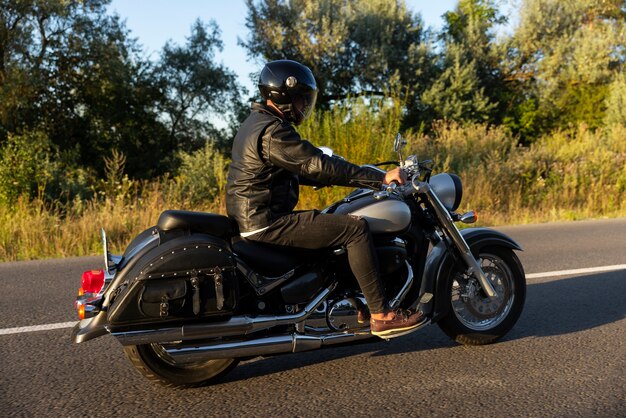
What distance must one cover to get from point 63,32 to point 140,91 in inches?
140

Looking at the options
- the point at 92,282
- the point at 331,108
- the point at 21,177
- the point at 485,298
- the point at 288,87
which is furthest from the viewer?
the point at 331,108

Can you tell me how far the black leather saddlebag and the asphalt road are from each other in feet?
1.79

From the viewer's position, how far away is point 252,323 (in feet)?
12.9

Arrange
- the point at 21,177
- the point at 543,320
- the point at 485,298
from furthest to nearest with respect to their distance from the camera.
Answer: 1. the point at 21,177
2. the point at 543,320
3. the point at 485,298

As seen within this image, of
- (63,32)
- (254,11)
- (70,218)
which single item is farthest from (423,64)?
(70,218)

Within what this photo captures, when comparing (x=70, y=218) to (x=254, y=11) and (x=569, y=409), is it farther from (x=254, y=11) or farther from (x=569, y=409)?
(x=254, y=11)

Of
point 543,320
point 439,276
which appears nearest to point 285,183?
point 439,276

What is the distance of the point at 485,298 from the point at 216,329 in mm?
2035

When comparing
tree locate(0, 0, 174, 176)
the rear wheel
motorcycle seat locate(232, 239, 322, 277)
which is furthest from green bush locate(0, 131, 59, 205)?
motorcycle seat locate(232, 239, 322, 277)

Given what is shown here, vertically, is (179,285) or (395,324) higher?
(179,285)

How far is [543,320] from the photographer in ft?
17.6

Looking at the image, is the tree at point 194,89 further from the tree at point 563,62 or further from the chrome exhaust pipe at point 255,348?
the chrome exhaust pipe at point 255,348

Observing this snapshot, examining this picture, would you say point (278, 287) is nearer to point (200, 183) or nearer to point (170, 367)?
point (170, 367)

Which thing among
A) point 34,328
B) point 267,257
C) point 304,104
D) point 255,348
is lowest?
point 34,328
